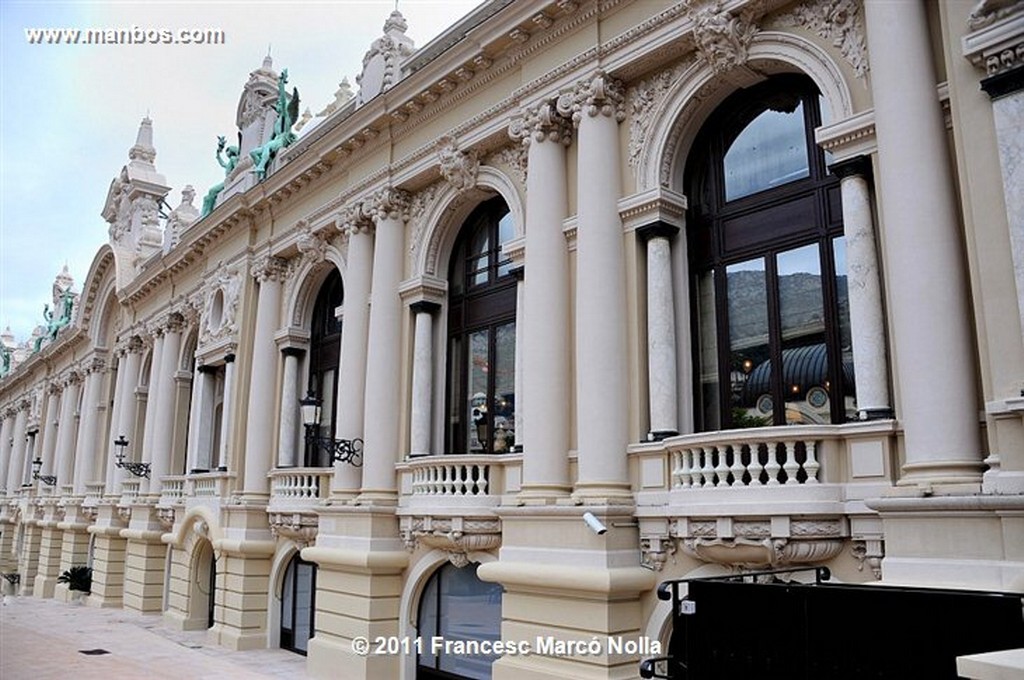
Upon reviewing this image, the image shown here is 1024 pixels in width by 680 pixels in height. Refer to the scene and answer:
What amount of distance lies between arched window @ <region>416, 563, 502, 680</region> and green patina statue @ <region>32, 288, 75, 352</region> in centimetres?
3334

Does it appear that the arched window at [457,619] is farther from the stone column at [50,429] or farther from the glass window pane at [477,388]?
the stone column at [50,429]

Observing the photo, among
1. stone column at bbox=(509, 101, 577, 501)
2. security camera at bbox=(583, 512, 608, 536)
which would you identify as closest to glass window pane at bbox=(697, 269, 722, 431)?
stone column at bbox=(509, 101, 577, 501)

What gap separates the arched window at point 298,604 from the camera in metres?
18.2

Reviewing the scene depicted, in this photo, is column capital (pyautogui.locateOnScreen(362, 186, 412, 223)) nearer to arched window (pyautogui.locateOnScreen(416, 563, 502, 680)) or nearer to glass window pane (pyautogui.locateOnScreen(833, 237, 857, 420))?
arched window (pyautogui.locateOnScreen(416, 563, 502, 680))

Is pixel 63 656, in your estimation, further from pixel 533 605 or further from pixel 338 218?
pixel 533 605

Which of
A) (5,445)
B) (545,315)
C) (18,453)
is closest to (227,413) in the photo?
(545,315)

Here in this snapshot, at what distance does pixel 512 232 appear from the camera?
50.1 feet

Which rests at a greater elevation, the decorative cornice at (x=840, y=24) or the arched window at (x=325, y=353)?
the decorative cornice at (x=840, y=24)

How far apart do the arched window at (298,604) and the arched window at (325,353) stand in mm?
2317

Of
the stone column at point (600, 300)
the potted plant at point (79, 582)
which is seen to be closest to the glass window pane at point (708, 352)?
the stone column at point (600, 300)

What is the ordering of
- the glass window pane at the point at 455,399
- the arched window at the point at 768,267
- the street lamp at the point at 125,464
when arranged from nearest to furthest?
the arched window at the point at 768,267 < the glass window pane at the point at 455,399 < the street lamp at the point at 125,464

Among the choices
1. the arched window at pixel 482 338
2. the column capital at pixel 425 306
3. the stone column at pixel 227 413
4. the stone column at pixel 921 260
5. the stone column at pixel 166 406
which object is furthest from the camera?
the stone column at pixel 166 406

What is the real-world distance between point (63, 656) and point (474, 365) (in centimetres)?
1123

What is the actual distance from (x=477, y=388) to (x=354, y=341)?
3030mm
